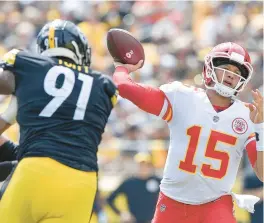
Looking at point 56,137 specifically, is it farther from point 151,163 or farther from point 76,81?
point 151,163

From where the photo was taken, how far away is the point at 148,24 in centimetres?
1267

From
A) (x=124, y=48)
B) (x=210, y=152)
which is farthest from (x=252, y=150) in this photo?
(x=124, y=48)

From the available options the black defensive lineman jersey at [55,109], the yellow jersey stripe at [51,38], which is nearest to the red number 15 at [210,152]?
the black defensive lineman jersey at [55,109]

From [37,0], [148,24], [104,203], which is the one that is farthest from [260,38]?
[37,0]

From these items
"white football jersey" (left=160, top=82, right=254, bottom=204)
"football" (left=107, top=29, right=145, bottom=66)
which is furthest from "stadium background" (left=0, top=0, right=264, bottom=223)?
"football" (left=107, top=29, right=145, bottom=66)

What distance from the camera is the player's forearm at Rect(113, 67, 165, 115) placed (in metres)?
5.00

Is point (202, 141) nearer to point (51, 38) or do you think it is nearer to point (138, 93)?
point (138, 93)

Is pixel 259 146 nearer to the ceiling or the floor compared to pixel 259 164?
nearer to the ceiling

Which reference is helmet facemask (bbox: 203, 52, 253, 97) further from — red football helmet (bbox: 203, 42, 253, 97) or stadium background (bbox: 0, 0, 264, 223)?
stadium background (bbox: 0, 0, 264, 223)

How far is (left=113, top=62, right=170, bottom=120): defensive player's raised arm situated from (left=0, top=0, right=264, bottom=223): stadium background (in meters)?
3.77

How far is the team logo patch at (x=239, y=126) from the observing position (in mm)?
5137

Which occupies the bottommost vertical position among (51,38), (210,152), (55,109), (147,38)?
(147,38)

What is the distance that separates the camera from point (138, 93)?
506cm

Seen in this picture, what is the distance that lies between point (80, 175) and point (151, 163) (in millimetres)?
4753
